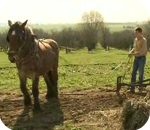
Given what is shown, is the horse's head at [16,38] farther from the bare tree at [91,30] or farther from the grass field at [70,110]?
the bare tree at [91,30]

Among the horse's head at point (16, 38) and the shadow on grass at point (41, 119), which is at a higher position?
the horse's head at point (16, 38)

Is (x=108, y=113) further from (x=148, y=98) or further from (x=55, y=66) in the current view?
(x=55, y=66)

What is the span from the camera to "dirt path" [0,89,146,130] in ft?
20.0

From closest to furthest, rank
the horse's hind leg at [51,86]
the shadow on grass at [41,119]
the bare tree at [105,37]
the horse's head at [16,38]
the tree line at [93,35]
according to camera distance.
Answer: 1. the shadow on grass at [41,119]
2. the horse's head at [16,38]
3. the horse's hind leg at [51,86]
4. the tree line at [93,35]
5. the bare tree at [105,37]

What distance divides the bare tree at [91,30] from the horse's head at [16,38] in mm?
26882

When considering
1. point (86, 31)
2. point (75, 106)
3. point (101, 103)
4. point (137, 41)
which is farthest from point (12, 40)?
point (86, 31)

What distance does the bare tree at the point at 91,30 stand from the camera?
3403 cm

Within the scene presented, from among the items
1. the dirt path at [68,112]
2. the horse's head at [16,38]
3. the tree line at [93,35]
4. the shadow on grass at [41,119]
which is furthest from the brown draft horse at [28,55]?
the tree line at [93,35]

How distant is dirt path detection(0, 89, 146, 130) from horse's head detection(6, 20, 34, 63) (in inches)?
55.0

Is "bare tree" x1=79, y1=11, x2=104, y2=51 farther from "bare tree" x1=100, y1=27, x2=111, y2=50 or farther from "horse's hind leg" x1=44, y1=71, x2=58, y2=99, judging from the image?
"horse's hind leg" x1=44, y1=71, x2=58, y2=99

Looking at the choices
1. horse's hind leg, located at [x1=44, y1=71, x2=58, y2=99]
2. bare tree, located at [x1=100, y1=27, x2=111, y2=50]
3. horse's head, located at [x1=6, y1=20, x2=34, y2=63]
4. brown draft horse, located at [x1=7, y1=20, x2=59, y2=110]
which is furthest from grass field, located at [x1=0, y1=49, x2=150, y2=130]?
bare tree, located at [x1=100, y1=27, x2=111, y2=50]

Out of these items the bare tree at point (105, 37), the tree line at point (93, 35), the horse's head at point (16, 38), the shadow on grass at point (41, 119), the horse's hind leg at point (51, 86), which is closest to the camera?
the shadow on grass at point (41, 119)

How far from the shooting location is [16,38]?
6395 mm

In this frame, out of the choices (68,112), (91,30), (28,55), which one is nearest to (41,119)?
(68,112)
